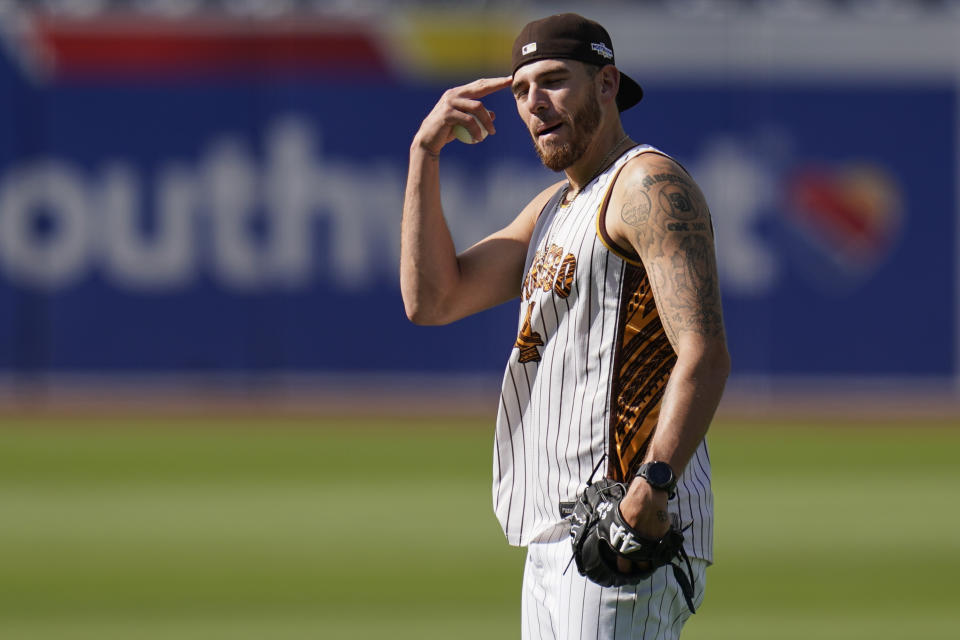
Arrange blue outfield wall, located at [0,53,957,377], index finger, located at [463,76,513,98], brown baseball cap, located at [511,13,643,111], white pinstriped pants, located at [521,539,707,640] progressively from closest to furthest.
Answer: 1. white pinstriped pants, located at [521,539,707,640]
2. brown baseball cap, located at [511,13,643,111]
3. index finger, located at [463,76,513,98]
4. blue outfield wall, located at [0,53,957,377]

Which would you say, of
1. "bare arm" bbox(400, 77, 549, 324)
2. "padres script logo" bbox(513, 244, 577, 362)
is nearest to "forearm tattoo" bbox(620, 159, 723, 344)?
"padres script logo" bbox(513, 244, 577, 362)

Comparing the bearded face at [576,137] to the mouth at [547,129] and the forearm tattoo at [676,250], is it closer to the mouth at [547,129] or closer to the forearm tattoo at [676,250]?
the mouth at [547,129]

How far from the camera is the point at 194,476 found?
44.2 feet

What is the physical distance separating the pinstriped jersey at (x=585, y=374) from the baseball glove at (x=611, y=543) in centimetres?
8

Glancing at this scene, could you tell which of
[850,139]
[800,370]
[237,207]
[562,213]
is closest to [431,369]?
[237,207]

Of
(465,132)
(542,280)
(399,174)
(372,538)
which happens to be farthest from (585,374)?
(399,174)

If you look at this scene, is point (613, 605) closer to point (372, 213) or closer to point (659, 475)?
point (659, 475)

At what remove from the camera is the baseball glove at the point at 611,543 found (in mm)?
3246

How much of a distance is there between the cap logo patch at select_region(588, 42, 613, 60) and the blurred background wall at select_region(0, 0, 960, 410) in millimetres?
18111

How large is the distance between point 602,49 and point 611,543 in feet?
Result: 4.34

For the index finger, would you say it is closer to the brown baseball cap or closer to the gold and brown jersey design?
the brown baseball cap

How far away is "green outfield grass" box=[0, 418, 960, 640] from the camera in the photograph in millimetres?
7672

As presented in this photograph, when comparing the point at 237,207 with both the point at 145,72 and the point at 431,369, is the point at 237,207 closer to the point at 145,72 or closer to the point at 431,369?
the point at 145,72

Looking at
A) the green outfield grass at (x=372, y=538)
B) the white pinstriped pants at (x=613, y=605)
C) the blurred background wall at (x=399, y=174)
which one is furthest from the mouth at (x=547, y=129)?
the blurred background wall at (x=399, y=174)
